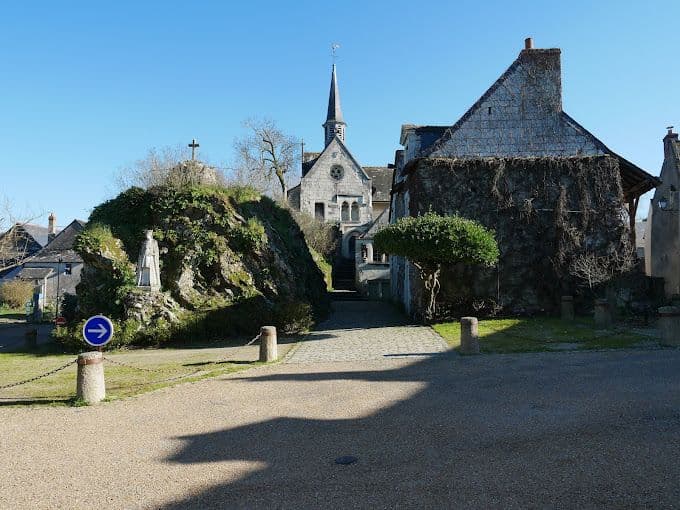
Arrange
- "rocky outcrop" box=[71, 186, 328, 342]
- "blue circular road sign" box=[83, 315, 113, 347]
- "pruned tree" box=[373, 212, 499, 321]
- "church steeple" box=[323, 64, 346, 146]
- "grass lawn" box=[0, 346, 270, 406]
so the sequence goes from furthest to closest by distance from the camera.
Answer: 1. "church steeple" box=[323, 64, 346, 146]
2. "rocky outcrop" box=[71, 186, 328, 342]
3. "pruned tree" box=[373, 212, 499, 321]
4. "grass lawn" box=[0, 346, 270, 406]
5. "blue circular road sign" box=[83, 315, 113, 347]

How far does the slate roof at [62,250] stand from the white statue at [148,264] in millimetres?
21317

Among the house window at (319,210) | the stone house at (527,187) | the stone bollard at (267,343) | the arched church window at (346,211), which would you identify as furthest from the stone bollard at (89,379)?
the arched church window at (346,211)

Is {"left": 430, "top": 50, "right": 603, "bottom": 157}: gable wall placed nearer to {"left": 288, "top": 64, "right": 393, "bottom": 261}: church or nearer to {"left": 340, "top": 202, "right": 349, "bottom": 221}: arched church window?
{"left": 288, "top": 64, "right": 393, "bottom": 261}: church

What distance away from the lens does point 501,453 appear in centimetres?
503

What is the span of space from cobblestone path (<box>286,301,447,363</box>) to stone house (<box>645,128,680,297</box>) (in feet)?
37.6

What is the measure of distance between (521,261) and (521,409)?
11586 millimetres

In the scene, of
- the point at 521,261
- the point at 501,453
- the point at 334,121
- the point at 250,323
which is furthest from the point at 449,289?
the point at 334,121

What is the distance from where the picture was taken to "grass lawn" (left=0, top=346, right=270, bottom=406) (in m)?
8.34

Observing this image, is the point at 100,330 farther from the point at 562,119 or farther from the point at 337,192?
the point at 337,192

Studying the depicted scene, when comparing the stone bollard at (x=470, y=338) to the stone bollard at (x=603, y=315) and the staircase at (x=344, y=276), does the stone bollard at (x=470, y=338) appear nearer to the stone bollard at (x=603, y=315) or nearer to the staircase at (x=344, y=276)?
the stone bollard at (x=603, y=315)

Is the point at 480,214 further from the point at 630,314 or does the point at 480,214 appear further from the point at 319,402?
the point at 319,402

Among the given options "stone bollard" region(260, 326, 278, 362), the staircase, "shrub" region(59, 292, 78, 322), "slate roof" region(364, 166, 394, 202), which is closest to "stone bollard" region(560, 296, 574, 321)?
"stone bollard" region(260, 326, 278, 362)

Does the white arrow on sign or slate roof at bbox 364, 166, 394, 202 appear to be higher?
slate roof at bbox 364, 166, 394, 202

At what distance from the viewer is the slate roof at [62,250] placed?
34.8 meters
